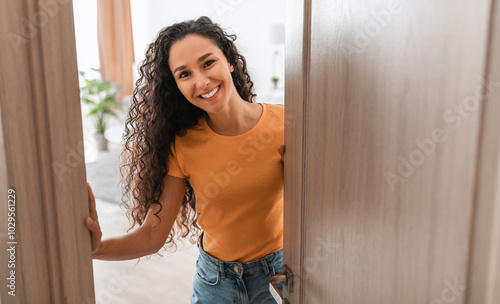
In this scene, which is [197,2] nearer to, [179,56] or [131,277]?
[131,277]

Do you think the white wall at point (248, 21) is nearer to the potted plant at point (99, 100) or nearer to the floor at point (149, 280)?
the potted plant at point (99, 100)

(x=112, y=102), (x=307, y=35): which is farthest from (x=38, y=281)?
(x=112, y=102)

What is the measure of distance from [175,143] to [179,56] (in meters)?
0.26

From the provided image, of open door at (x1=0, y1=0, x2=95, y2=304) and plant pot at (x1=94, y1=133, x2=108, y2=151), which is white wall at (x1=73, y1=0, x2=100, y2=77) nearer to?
plant pot at (x1=94, y1=133, x2=108, y2=151)

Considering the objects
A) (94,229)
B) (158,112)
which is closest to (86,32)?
(158,112)

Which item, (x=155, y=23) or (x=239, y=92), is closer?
(x=239, y=92)

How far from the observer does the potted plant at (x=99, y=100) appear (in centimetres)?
520

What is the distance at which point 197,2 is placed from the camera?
5.36 meters

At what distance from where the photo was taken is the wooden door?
45 cm

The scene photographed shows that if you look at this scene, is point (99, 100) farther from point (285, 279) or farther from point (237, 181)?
point (285, 279)

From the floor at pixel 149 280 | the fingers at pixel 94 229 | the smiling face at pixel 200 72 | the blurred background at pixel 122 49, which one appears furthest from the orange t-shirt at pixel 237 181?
the blurred background at pixel 122 49

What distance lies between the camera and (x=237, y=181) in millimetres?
1220

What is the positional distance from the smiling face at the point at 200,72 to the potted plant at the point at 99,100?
425cm

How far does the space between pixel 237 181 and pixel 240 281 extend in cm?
30
